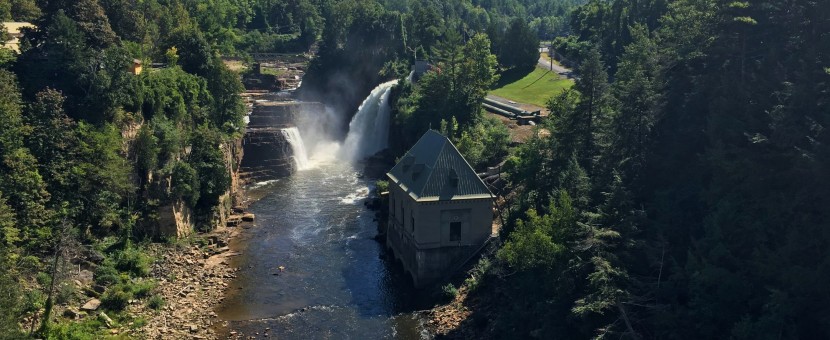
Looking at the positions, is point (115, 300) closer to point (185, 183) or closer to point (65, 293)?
point (65, 293)

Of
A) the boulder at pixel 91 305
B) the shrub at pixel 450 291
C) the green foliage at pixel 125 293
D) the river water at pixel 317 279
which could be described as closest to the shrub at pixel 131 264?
the green foliage at pixel 125 293

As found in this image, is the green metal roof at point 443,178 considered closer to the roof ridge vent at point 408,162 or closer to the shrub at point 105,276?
the roof ridge vent at point 408,162

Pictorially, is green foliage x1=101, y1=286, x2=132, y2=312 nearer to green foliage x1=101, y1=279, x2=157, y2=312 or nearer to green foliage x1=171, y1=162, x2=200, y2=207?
green foliage x1=101, y1=279, x2=157, y2=312

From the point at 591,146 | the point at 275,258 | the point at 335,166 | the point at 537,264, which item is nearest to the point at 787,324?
the point at 537,264

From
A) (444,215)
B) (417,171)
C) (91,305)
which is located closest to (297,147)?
(417,171)

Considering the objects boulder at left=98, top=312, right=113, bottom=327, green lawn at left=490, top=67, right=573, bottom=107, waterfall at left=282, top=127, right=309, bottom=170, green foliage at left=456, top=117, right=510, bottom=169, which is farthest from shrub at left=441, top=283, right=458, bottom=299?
waterfall at left=282, top=127, right=309, bottom=170

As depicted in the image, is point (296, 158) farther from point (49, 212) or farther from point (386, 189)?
point (49, 212)
